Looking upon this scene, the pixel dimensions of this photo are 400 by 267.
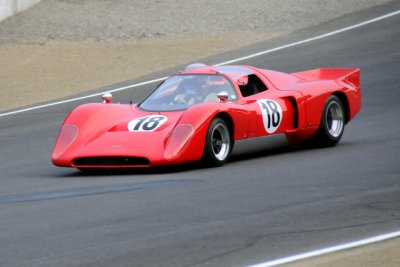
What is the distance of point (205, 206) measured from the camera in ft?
30.5

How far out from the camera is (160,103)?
1273 cm

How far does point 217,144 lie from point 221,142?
0.20ft

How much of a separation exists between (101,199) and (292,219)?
6.98 feet

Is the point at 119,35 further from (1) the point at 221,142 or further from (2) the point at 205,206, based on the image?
(2) the point at 205,206

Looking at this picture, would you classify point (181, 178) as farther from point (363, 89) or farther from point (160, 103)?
point (363, 89)

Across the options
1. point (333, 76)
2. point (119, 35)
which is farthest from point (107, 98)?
point (119, 35)

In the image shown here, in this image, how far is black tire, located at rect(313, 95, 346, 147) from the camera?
43.8 ft

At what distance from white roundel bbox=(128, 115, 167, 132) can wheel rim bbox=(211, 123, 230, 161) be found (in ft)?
1.99

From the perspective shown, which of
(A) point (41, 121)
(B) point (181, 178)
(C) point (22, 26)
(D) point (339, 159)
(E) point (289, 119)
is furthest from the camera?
(C) point (22, 26)

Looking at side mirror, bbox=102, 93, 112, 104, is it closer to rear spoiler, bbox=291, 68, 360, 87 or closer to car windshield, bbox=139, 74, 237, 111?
car windshield, bbox=139, 74, 237, 111

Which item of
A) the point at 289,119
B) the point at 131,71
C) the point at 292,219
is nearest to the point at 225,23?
the point at 131,71

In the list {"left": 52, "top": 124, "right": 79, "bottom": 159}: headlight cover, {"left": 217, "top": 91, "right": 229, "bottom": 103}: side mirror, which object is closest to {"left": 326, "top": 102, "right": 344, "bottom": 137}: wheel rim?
{"left": 217, "top": 91, "right": 229, "bottom": 103}: side mirror

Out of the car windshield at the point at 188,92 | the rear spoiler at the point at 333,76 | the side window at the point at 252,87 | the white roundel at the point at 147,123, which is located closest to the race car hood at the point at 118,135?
the white roundel at the point at 147,123

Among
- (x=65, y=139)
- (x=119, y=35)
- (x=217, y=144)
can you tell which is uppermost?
(x=119, y=35)
